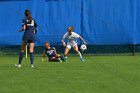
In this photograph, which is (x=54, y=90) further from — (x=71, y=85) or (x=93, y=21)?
(x=93, y=21)

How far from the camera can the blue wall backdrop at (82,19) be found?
2536 centimetres

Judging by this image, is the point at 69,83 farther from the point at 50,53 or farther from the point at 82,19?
the point at 82,19

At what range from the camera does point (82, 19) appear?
25.5 meters

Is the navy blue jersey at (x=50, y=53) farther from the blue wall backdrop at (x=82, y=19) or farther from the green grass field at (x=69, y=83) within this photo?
the green grass field at (x=69, y=83)

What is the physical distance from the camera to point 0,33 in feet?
82.8

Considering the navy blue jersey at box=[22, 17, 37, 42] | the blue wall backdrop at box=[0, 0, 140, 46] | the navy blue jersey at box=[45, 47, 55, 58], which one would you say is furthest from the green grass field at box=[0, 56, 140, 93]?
the blue wall backdrop at box=[0, 0, 140, 46]

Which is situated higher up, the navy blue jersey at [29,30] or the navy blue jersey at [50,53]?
the navy blue jersey at [29,30]

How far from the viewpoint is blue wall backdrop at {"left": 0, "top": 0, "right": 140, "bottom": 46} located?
25.4m

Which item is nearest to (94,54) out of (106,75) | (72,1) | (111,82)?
(72,1)

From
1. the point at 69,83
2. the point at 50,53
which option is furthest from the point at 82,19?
the point at 69,83

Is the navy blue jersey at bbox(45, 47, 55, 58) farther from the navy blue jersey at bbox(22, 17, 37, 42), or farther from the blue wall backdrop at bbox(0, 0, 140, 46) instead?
the navy blue jersey at bbox(22, 17, 37, 42)

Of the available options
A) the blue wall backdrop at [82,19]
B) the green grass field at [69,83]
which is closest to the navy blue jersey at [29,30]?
the green grass field at [69,83]

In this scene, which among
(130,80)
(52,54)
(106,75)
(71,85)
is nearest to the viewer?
(71,85)

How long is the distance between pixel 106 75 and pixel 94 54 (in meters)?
13.0
